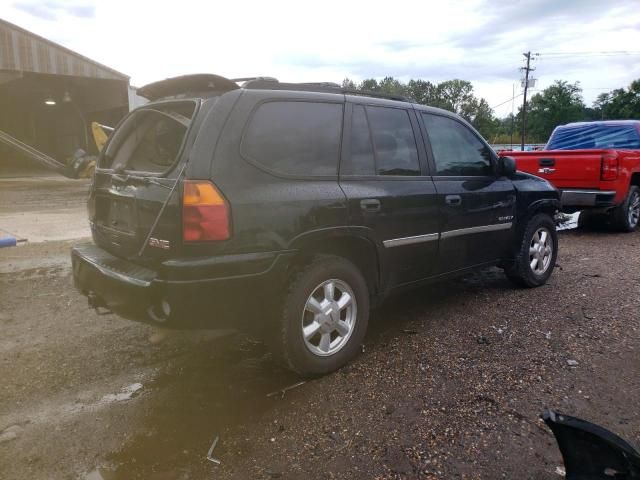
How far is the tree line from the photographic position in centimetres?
7069

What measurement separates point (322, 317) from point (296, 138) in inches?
46.2

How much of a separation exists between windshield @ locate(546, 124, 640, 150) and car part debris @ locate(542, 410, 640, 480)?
27.4ft

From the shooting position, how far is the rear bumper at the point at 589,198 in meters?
7.37

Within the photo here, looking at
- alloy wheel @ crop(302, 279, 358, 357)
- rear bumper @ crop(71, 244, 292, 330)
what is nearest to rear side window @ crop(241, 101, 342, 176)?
rear bumper @ crop(71, 244, 292, 330)

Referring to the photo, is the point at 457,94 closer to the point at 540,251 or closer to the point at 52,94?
the point at 52,94

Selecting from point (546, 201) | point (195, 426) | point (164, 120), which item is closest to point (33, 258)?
point (164, 120)

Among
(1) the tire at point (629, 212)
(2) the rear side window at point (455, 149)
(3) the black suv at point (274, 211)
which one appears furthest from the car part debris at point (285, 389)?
(1) the tire at point (629, 212)

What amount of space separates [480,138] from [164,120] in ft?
9.15

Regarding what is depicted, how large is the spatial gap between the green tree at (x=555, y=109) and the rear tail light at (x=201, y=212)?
288ft

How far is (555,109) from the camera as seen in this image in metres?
81.1

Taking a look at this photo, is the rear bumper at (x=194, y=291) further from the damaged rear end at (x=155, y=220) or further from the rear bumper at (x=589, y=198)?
the rear bumper at (x=589, y=198)

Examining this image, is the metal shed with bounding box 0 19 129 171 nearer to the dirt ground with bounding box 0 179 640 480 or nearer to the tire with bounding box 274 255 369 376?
the dirt ground with bounding box 0 179 640 480

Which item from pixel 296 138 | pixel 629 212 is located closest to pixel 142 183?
pixel 296 138

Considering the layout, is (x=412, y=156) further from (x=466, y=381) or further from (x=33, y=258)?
(x=33, y=258)
